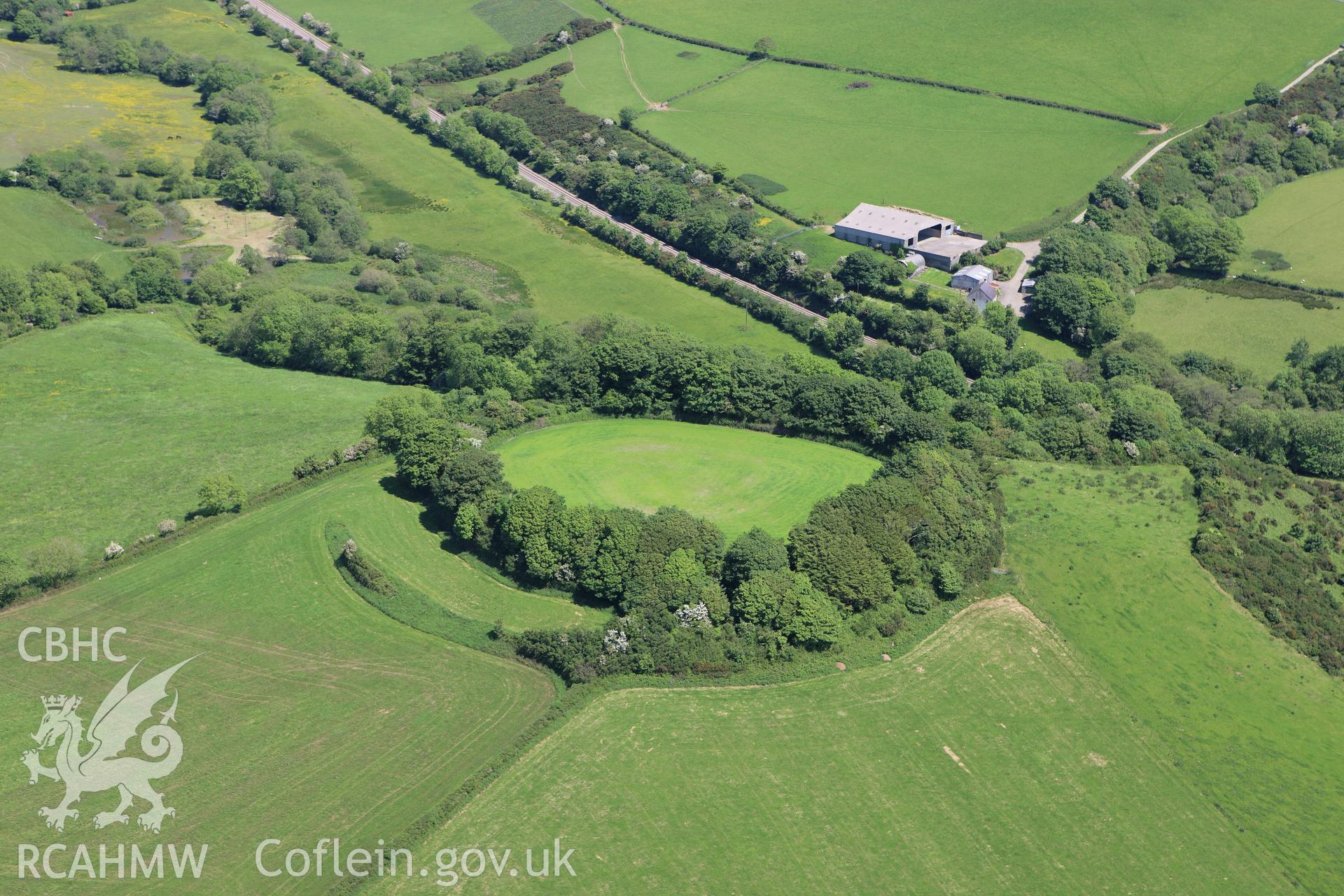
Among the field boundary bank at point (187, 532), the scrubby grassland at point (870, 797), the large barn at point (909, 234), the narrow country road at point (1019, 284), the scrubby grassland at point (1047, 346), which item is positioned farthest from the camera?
the large barn at point (909, 234)

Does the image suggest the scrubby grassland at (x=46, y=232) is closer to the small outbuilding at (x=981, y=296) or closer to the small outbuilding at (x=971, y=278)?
the small outbuilding at (x=971, y=278)

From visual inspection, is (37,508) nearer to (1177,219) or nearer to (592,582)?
(592,582)

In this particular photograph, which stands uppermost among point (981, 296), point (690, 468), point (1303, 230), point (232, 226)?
point (1303, 230)

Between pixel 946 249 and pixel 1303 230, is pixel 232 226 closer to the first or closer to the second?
pixel 946 249

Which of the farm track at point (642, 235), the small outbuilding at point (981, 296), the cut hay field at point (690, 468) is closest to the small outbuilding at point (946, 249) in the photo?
the small outbuilding at point (981, 296)

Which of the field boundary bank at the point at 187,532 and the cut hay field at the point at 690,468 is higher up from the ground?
the cut hay field at the point at 690,468

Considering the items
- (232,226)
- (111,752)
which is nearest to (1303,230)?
(232,226)

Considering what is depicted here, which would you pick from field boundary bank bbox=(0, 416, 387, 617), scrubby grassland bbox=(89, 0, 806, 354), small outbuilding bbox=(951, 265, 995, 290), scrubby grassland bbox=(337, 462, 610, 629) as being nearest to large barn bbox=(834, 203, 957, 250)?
small outbuilding bbox=(951, 265, 995, 290)
